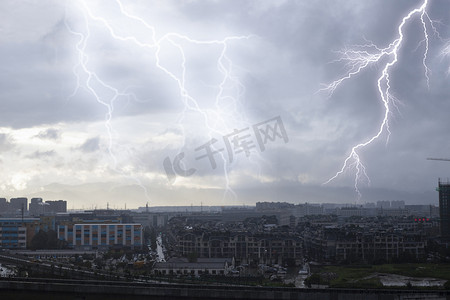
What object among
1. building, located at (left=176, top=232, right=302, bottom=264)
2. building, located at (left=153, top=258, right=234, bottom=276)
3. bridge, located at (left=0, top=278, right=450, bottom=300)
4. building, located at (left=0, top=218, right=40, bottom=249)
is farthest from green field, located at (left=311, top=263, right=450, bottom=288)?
building, located at (left=0, top=218, right=40, bottom=249)

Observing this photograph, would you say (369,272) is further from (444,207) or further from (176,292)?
(444,207)

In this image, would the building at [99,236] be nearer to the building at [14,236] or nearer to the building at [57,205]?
the building at [14,236]

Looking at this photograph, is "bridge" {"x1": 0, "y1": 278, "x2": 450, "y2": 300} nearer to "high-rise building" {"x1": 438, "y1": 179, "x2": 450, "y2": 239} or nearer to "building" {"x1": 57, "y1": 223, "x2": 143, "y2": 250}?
"building" {"x1": 57, "y1": 223, "x2": 143, "y2": 250}

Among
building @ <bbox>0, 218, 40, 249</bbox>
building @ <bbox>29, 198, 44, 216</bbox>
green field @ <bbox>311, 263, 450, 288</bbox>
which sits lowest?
green field @ <bbox>311, 263, 450, 288</bbox>

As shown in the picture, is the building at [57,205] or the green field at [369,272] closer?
the green field at [369,272]

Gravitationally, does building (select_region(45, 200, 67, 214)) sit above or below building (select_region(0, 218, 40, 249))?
above

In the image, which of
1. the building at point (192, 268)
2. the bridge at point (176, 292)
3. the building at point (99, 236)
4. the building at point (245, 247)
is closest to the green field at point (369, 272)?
the building at point (245, 247)

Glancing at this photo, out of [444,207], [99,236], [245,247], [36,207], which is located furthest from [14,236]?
[36,207]

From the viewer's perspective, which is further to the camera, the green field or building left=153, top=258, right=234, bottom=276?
building left=153, top=258, right=234, bottom=276
